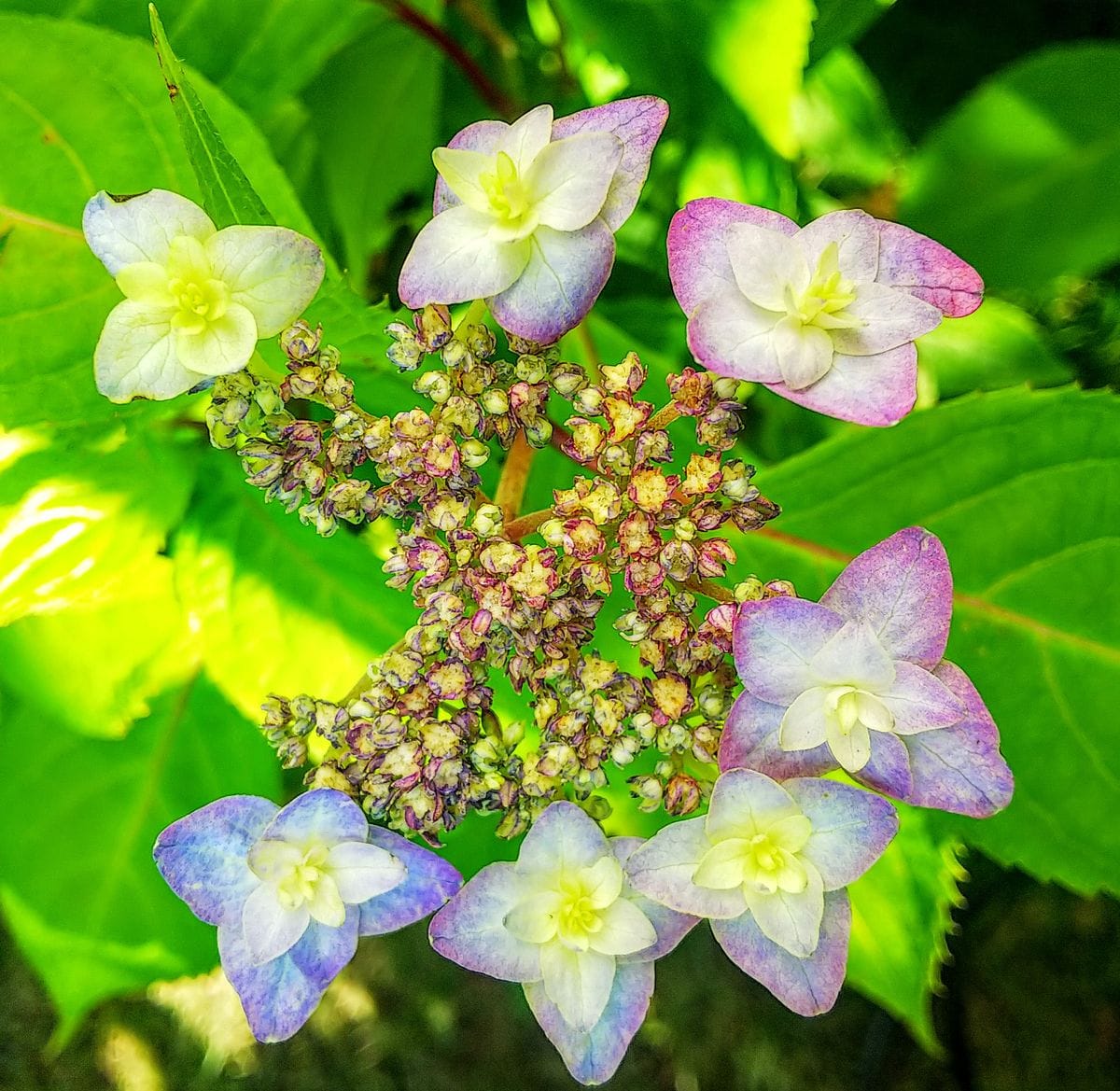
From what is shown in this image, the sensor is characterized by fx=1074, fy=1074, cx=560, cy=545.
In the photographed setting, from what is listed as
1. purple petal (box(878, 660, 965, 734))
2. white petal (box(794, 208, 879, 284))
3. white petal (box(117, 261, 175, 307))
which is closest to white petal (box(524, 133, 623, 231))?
white petal (box(794, 208, 879, 284))

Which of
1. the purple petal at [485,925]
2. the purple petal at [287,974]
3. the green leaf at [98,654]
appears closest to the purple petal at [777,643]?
the purple petal at [485,925]

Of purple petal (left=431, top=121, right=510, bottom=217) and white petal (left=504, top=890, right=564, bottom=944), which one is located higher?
purple petal (left=431, top=121, right=510, bottom=217)

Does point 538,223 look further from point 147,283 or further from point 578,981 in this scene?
point 578,981

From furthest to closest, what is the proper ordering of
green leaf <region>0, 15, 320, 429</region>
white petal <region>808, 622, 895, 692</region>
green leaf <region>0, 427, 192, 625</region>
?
green leaf <region>0, 427, 192, 625</region>
green leaf <region>0, 15, 320, 429</region>
white petal <region>808, 622, 895, 692</region>

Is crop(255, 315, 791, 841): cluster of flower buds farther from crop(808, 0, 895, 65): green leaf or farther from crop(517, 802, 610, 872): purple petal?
crop(808, 0, 895, 65): green leaf

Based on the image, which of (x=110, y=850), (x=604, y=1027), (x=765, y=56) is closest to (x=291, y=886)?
(x=604, y=1027)

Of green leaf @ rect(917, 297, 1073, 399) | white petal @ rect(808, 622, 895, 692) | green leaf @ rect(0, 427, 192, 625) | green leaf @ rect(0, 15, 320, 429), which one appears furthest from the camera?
green leaf @ rect(917, 297, 1073, 399)
